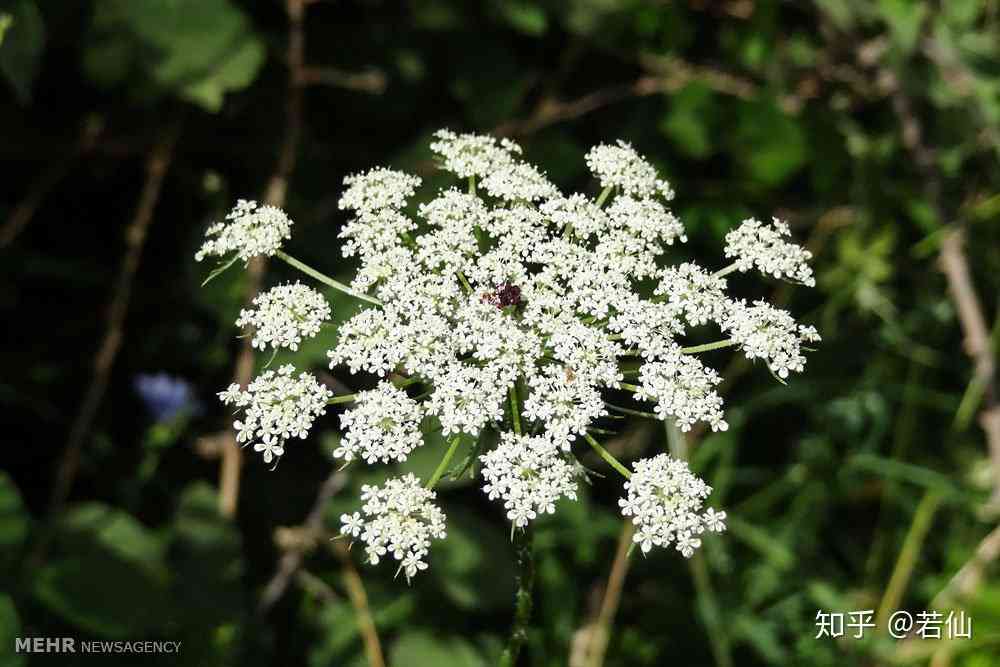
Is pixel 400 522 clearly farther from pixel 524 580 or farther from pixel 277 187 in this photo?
pixel 277 187

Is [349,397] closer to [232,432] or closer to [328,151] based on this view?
[232,432]

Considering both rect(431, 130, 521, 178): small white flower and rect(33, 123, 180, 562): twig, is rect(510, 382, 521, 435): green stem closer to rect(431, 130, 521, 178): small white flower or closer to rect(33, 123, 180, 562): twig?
rect(431, 130, 521, 178): small white flower

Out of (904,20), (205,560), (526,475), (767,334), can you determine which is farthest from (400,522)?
(904,20)

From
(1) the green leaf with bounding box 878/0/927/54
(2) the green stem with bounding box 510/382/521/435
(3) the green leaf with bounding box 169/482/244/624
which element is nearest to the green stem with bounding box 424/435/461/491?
(2) the green stem with bounding box 510/382/521/435

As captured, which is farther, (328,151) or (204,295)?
(328,151)

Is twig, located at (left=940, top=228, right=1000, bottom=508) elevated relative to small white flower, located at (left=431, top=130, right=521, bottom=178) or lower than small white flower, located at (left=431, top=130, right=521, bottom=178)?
elevated

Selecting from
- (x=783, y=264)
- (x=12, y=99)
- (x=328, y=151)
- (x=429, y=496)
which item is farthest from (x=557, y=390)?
(x=12, y=99)

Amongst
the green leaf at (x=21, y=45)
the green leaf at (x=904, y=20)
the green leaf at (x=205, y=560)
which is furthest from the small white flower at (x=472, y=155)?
the green leaf at (x=904, y=20)
